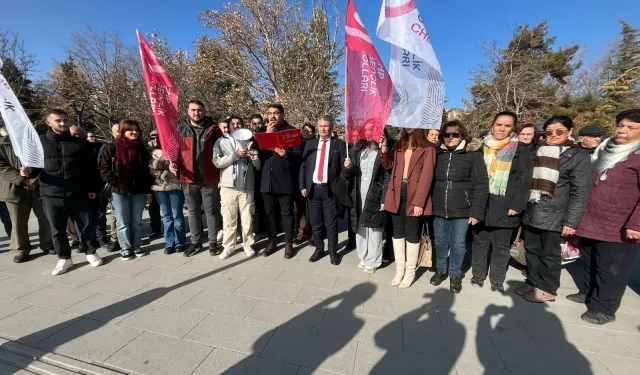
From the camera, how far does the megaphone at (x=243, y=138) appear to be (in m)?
4.30

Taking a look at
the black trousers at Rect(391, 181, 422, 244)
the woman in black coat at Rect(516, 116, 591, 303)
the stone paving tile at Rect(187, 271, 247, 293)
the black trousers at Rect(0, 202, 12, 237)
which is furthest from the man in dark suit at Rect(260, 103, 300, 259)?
the black trousers at Rect(0, 202, 12, 237)

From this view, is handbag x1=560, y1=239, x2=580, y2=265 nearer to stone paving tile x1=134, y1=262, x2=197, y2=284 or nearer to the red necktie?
the red necktie

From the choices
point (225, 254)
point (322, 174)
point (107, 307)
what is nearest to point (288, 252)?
point (225, 254)

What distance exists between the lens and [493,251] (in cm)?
367

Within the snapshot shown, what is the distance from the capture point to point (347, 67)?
3156mm

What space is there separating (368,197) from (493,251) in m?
1.79

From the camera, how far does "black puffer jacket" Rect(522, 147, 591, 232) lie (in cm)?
302

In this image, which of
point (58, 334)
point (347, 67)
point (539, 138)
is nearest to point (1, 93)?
point (58, 334)

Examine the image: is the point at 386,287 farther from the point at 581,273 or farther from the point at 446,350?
the point at 581,273

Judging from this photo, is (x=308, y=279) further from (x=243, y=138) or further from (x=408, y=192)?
(x=243, y=138)

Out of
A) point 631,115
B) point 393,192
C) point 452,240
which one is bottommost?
point 452,240

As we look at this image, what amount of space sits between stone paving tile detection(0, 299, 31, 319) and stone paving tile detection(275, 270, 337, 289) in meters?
2.80

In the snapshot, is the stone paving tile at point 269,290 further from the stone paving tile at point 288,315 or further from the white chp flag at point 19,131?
the white chp flag at point 19,131

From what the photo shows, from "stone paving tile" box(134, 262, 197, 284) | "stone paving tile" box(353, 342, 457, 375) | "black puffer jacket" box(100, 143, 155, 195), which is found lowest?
"stone paving tile" box(353, 342, 457, 375)
